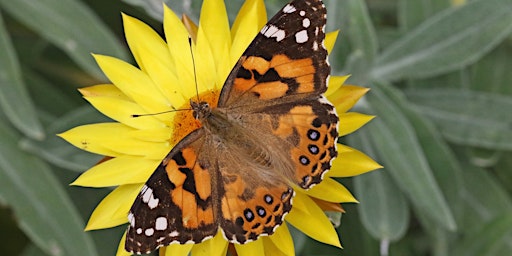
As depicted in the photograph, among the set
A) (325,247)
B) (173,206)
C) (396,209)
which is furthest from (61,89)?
(173,206)

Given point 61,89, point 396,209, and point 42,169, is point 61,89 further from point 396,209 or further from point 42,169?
point 396,209

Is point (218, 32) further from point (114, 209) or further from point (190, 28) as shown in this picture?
point (114, 209)

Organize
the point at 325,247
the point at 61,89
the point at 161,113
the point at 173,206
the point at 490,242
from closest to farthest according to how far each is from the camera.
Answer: the point at 173,206
the point at 161,113
the point at 490,242
the point at 325,247
the point at 61,89

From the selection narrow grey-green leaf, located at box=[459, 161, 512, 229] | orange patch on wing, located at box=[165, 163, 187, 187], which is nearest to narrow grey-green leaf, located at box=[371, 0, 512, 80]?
narrow grey-green leaf, located at box=[459, 161, 512, 229]

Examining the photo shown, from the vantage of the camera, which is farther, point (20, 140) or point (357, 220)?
point (357, 220)

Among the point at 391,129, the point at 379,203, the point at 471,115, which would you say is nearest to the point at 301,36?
the point at 391,129

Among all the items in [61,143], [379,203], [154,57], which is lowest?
[379,203]

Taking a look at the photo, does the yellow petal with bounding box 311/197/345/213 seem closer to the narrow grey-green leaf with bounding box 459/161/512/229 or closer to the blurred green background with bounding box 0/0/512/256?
the blurred green background with bounding box 0/0/512/256
